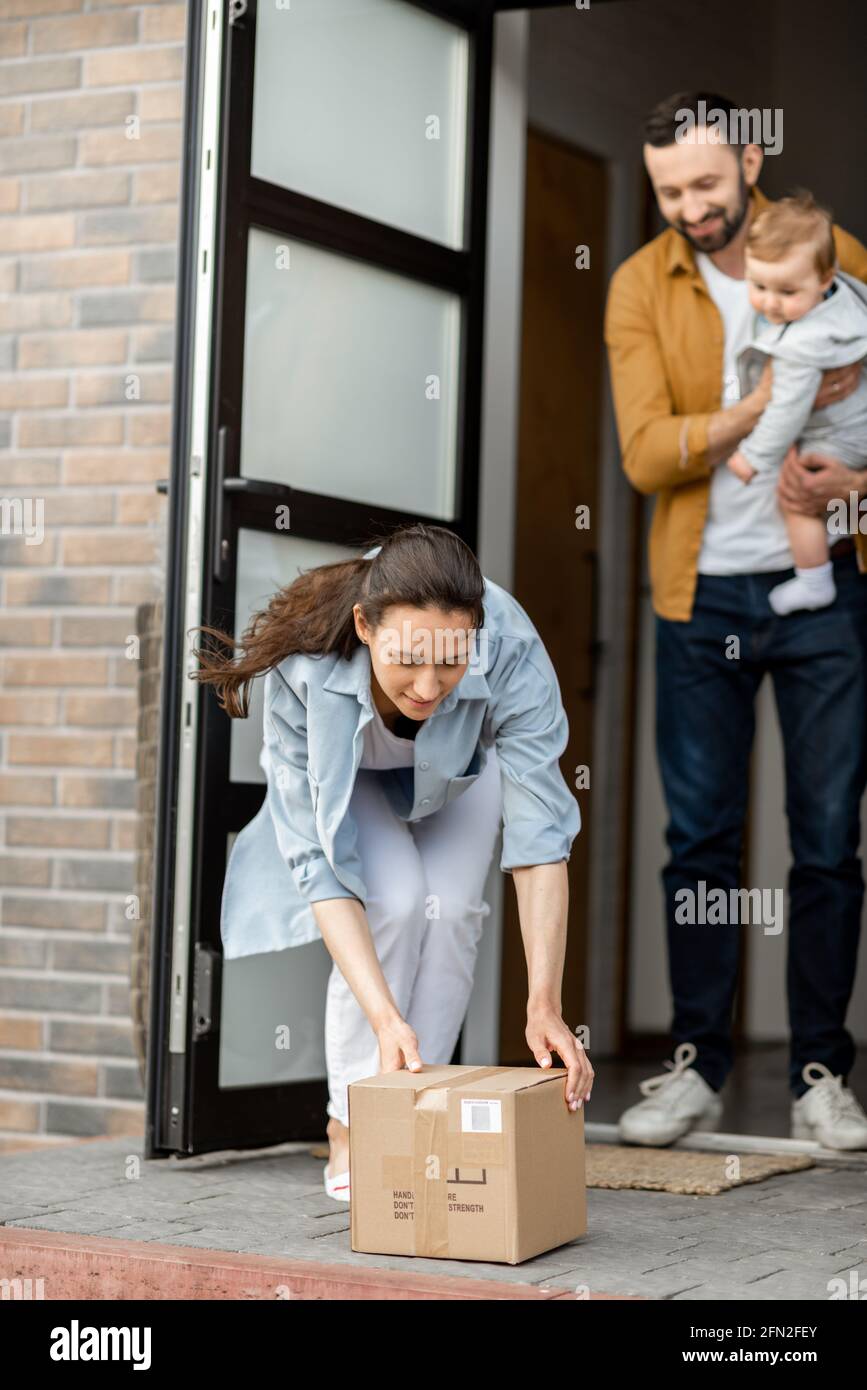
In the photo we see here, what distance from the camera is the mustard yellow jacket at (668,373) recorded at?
3816mm

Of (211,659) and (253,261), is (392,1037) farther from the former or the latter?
(253,261)

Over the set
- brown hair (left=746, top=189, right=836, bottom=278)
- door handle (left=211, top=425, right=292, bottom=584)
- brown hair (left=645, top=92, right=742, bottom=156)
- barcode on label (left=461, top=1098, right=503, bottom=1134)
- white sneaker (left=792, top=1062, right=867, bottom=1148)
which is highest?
brown hair (left=645, top=92, right=742, bottom=156)

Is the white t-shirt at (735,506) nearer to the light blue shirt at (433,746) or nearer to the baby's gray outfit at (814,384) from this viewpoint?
the baby's gray outfit at (814,384)

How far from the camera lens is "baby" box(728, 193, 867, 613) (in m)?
3.58

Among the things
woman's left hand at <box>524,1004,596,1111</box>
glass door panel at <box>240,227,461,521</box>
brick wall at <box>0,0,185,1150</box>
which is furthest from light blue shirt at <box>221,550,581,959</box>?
brick wall at <box>0,0,185,1150</box>

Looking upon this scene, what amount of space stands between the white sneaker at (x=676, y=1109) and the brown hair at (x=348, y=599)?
3.92 ft

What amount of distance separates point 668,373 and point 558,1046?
1.72m

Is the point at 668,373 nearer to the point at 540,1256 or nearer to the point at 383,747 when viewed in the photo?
the point at 383,747

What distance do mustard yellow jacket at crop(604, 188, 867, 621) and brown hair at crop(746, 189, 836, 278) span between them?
0.61 feet

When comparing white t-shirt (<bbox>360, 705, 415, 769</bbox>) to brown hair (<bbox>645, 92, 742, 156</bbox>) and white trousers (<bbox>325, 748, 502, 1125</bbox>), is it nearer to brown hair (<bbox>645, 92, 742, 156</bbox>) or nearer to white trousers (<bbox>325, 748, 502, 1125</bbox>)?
white trousers (<bbox>325, 748, 502, 1125</bbox>)

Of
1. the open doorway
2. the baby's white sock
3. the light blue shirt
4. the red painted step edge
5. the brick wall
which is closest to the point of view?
the red painted step edge

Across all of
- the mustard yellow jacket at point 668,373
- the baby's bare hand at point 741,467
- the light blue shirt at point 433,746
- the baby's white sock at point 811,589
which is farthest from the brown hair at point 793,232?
the light blue shirt at point 433,746

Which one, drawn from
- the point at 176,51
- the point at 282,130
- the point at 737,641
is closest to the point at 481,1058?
the point at 737,641
